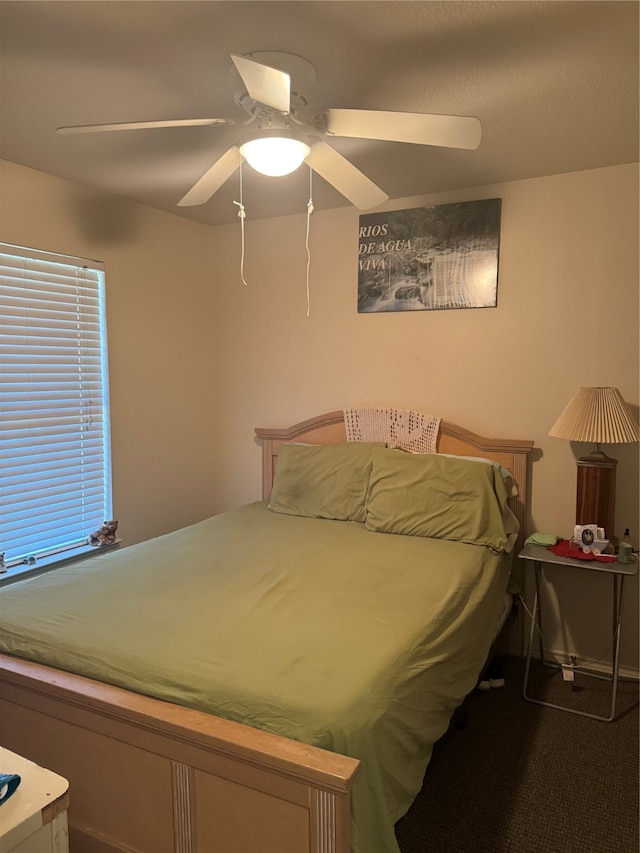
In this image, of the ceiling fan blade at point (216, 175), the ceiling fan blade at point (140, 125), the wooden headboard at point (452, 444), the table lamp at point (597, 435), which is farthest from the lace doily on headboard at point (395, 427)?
the ceiling fan blade at point (140, 125)

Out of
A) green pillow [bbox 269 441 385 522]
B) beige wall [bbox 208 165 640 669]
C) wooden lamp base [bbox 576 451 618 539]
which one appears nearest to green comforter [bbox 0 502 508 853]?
green pillow [bbox 269 441 385 522]

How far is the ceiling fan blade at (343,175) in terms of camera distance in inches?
74.9

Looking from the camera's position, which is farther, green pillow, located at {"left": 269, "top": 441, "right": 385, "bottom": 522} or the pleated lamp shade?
green pillow, located at {"left": 269, "top": 441, "right": 385, "bottom": 522}

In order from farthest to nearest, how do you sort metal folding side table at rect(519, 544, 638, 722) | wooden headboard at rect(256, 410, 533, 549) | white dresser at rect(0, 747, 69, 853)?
wooden headboard at rect(256, 410, 533, 549) < metal folding side table at rect(519, 544, 638, 722) < white dresser at rect(0, 747, 69, 853)

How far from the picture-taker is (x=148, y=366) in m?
3.34

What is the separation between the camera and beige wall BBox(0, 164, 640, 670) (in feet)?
8.98

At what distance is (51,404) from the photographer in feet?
9.25

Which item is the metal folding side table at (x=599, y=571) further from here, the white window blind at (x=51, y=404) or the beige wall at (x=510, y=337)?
the white window blind at (x=51, y=404)

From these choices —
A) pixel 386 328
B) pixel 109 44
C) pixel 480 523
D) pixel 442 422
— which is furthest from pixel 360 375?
pixel 109 44

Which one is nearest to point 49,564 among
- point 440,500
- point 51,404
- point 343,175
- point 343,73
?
point 51,404

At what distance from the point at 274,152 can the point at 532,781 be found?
2.29 metres

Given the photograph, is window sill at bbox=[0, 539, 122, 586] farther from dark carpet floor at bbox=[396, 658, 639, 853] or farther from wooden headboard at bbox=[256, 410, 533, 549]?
dark carpet floor at bbox=[396, 658, 639, 853]

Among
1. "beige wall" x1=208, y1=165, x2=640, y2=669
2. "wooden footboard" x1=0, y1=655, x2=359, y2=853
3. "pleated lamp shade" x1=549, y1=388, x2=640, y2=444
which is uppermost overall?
"beige wall" x1=208, y1=165, x2=640, y2=669

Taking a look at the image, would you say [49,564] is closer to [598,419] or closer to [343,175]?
[343,175]
